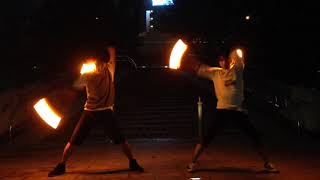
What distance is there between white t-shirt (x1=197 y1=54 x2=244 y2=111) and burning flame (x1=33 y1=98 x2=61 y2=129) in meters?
2.30

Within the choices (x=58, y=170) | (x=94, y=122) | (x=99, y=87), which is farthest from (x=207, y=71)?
(x=58, y=170)

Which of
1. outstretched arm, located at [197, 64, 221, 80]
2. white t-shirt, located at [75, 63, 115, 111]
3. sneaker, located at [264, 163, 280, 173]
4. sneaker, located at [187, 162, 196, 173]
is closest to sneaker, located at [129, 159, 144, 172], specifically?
sneaker, located at [187, 162, 196, 173]

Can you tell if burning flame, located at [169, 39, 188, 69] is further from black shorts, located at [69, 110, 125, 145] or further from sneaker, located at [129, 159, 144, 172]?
sneaker, located at [129, 159, 144, 172]

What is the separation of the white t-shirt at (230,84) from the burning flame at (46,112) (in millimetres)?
2300

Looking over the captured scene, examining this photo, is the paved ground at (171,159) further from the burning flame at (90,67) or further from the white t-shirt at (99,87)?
the burning flame at (90,67)

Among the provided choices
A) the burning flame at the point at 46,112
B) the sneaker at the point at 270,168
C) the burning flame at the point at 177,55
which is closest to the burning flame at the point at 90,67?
the burning flame at the point at 46,112

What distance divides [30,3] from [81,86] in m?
19.5

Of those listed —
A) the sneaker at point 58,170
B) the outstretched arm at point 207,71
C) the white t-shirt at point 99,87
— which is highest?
the outstretched arm at point 207,71

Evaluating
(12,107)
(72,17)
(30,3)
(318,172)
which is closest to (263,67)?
(72,17)

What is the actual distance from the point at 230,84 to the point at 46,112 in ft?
9.07

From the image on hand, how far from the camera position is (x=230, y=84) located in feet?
27.8

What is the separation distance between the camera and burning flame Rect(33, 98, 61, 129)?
8.52m

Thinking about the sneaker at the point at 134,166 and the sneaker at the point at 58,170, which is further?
the sneaker at the point at 134,166

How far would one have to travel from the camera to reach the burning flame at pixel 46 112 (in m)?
8.52
